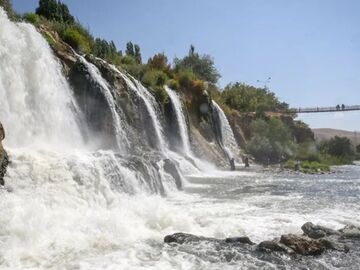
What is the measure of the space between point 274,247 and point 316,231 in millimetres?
1923

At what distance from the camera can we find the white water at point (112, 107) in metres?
20.4

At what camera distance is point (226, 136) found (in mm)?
39125

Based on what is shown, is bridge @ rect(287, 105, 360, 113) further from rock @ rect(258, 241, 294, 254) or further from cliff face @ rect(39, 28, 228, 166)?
rock @ rect(258, 241, 294, 254)

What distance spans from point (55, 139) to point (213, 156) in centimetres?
1629

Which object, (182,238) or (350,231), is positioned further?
(350,231)

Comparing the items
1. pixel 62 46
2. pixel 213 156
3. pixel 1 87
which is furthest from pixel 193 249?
pixel 213 156

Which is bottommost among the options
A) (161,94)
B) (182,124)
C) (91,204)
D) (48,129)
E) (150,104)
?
(91,204)

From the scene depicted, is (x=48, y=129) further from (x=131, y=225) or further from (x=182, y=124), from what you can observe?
(x=182, y=124)

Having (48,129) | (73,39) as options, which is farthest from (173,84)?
(48,129)

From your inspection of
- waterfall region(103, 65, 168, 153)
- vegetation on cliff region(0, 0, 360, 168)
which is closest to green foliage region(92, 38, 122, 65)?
vegetation on cliff region(0, 0, 360, 168)

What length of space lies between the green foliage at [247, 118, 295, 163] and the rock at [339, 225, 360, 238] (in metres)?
29.2

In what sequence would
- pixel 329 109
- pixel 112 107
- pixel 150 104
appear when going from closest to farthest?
1. pixel 112 107
2. pixel 150 104
3. pixel 329 109

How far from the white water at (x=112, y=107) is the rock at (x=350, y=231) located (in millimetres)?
11914

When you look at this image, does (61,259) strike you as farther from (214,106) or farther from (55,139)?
(214,106)
